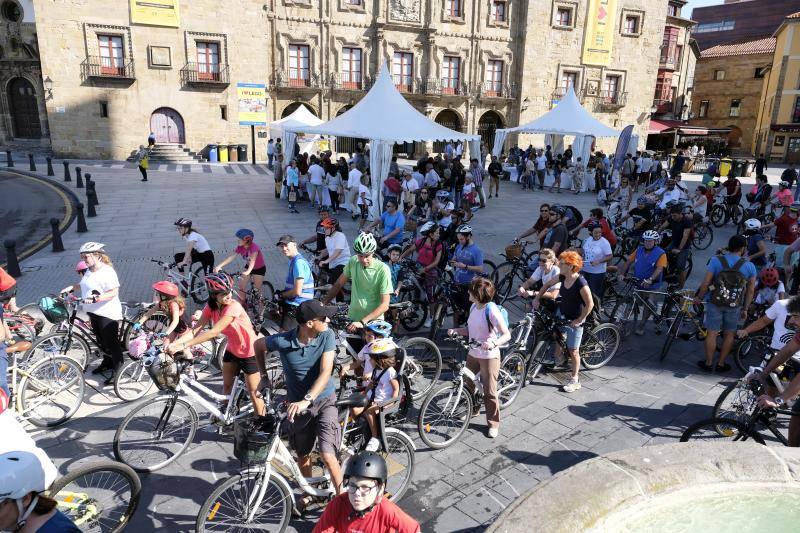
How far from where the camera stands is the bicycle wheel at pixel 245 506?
3.60 meters

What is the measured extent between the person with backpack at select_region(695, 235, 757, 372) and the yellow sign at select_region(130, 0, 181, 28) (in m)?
29.5

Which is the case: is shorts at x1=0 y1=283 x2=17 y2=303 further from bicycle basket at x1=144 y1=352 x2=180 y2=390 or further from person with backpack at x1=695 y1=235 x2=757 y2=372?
person with backpack at x1=695 y1=235 x2=757 y2=372

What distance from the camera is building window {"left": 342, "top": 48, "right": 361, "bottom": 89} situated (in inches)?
1276

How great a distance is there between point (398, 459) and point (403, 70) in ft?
106

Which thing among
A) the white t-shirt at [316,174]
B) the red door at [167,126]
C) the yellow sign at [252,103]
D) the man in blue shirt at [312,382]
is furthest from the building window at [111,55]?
the man in blue shirt at [312,382]

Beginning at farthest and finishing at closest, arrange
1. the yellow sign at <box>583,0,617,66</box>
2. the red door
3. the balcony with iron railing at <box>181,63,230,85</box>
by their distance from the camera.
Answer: the yellow sign at <box>583,0,617,66</box>, the red door, the balcony with iron railing at <box>181,63,230,85</box>

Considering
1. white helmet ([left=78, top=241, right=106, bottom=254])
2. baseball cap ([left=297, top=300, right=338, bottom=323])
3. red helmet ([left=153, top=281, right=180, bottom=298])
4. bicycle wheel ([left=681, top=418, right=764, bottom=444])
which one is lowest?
bicycle wheel ([left=681, top=418, right=764, bottom=444])

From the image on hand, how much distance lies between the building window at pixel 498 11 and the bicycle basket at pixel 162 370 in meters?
35.7

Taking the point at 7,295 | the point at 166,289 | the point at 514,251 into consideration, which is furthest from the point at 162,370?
the point at 514,251

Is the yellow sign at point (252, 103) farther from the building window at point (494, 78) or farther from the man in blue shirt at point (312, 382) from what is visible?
the man in blue shirt at point (312, 382)

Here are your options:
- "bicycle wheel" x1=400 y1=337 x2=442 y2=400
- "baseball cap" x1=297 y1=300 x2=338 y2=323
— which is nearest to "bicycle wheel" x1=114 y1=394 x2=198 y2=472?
"baseball cap" x1=297 y1=300 x2=338 y2=323

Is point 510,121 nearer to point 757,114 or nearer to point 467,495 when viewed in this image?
point 757,114

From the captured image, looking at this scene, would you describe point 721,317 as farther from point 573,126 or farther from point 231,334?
point 573,126

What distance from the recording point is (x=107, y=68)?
27.8 m
